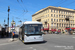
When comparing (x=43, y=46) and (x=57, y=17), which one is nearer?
(x=43, y=46)

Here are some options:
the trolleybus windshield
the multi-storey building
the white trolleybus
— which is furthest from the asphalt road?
the multi-storey building

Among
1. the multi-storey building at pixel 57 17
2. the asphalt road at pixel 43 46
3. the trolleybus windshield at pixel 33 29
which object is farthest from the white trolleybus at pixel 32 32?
the multi-storey building at pixel 57 17

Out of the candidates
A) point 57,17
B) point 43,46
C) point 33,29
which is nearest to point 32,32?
point 33,29

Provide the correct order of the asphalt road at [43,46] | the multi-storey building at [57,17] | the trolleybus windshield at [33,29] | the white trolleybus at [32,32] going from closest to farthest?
the asphalt road at [43,46] < the white trolleybus at [32,32] < the trolleybus windshield at [33,29] < the multi-storey building at [57,17]

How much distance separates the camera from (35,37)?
11141 millimetres

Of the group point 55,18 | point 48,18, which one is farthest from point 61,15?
point 48,18

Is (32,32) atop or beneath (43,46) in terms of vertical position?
atop

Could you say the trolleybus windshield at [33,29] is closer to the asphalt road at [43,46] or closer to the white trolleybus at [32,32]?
the white trolleybus at [32,32]

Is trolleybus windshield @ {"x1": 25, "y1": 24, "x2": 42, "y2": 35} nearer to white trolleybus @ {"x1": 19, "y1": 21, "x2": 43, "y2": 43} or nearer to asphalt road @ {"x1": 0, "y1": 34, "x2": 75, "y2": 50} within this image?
white trolleybus @ {"x1": 19, "y1": 21, "x2": 43, "y2": 43}

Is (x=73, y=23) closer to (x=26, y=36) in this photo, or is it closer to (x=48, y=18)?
(x=48, y=18)

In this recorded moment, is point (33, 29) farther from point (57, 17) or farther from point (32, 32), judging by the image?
point (57, 17)

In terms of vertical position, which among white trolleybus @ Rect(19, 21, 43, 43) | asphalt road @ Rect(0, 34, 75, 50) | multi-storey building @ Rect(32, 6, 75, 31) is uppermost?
multi-storey building @ Rect(32, 6, 75, 31)

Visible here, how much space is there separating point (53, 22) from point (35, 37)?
57.2 m

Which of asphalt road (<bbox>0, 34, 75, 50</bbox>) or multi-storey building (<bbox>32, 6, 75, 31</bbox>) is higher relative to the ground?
multi-storey building (<bbox>32, 6, 75, 31</bbox>)
